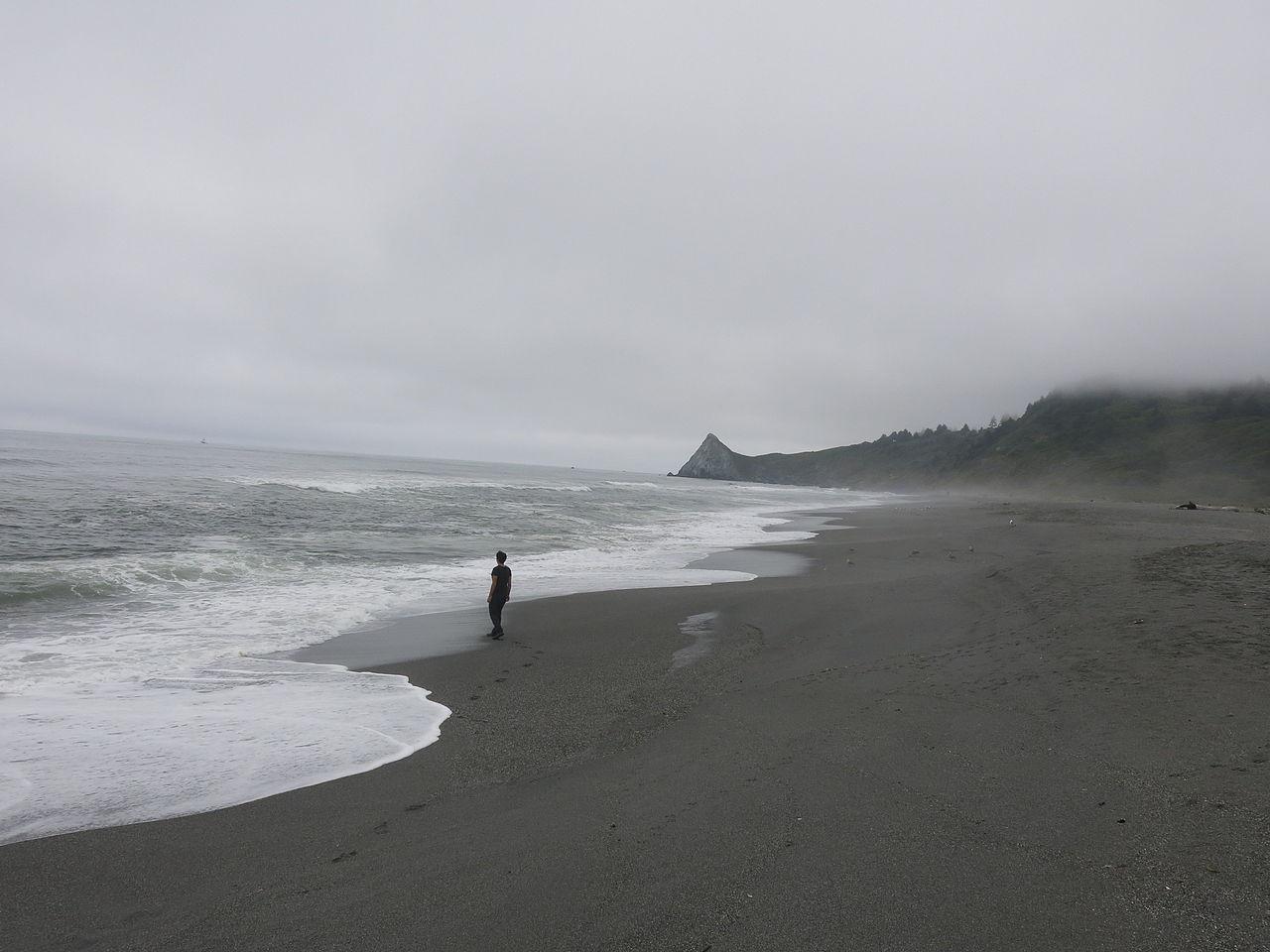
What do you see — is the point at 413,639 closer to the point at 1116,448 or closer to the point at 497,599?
the point at 497,599

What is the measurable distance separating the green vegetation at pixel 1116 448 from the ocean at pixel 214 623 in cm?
7454

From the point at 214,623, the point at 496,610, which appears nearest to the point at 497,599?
the point at 496,610

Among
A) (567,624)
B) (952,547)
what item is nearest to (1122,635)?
(567,624)

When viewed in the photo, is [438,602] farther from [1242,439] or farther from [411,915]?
[1242,439]

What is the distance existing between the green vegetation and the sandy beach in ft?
254

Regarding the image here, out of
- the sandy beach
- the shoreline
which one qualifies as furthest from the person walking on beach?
the sandy beach

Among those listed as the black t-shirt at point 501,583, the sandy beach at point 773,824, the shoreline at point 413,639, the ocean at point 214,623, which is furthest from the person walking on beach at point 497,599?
the sandy beach at point 773,824

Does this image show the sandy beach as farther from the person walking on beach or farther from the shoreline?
the person walking on beach

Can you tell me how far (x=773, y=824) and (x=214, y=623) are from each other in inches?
436

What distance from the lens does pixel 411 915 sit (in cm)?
344

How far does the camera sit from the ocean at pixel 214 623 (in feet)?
18.2

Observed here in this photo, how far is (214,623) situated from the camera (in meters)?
11.2

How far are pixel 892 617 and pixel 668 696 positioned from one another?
548cm

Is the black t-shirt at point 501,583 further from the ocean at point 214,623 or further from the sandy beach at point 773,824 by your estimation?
the sandy beach at point 773,824
